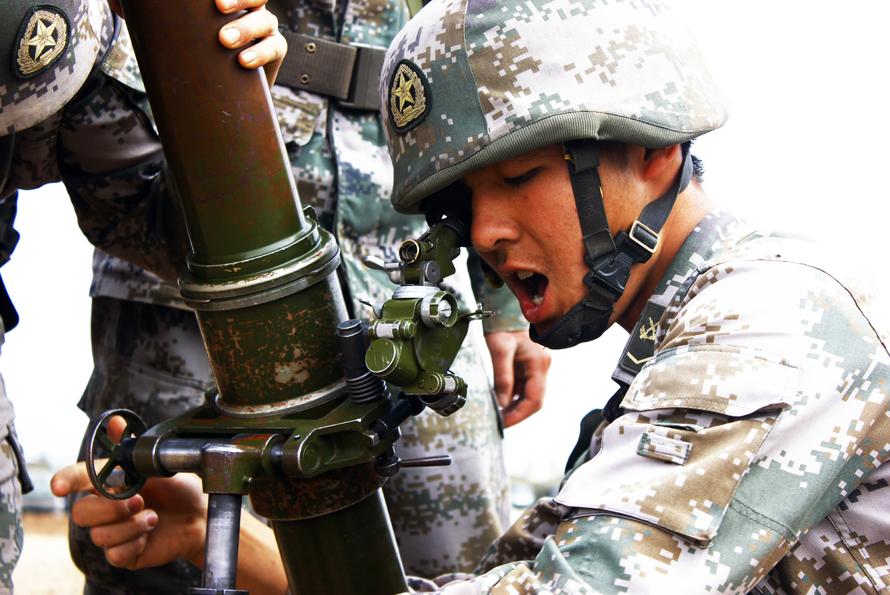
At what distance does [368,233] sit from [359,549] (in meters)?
1.39

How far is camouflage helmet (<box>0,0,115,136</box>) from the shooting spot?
96.9 inches

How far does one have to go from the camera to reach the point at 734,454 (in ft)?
6.34

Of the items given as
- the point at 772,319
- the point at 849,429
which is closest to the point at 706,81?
the point at 772,319

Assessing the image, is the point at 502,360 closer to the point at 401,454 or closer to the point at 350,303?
the point at 401,454

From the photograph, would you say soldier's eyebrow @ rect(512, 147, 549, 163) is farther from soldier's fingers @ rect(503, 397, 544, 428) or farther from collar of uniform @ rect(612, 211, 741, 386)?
soldier's fingers @ rect(503, 397, 544, 428)

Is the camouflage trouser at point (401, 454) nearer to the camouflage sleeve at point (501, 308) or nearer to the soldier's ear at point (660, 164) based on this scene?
the camouflage sleeve at point (501, 308)

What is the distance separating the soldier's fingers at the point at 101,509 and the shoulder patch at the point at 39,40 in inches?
42.2

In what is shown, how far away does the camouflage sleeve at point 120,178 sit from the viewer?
Result: 3215 millimetres

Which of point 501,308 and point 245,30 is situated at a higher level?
point 245,30

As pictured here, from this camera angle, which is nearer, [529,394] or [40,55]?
[40,55]

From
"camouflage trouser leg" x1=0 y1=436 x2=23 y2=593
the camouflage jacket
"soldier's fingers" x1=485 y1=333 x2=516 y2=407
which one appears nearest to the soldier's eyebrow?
the camouflage jacket

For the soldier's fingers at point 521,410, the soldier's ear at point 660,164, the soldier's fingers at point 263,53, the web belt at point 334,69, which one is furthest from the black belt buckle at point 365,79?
the soldier's fingers at point 521,410

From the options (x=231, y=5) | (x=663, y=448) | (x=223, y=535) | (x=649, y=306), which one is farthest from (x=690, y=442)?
(x=231, y=5)

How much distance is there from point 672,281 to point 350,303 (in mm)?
1316
